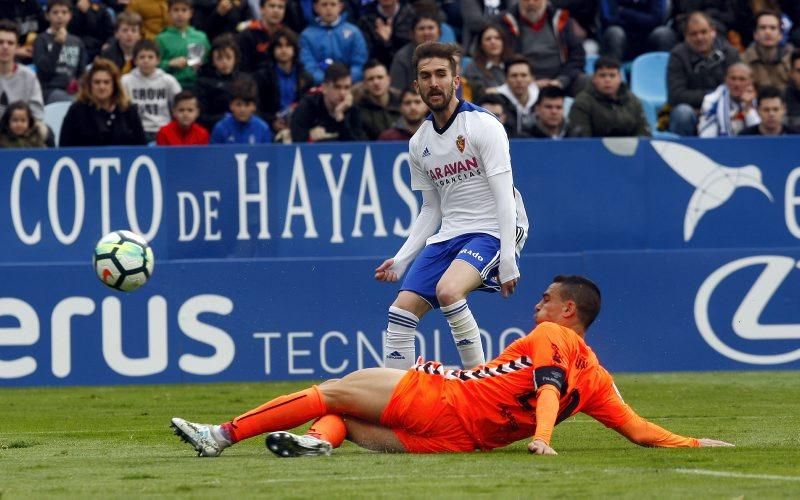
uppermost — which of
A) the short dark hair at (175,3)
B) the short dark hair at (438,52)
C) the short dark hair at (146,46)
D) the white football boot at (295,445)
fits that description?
the short dark hair at (175,3)

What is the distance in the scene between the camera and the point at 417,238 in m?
10.5

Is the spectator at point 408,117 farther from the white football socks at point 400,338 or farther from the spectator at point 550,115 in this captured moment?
the white football socks at point 400,338

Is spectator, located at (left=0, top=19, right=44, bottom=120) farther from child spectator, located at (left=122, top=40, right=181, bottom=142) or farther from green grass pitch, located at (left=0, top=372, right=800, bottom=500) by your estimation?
green grass pitch, located at (left=0, top=372, right=800, bottom=500)

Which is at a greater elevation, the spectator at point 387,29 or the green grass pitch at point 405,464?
the spectator at point 387,29

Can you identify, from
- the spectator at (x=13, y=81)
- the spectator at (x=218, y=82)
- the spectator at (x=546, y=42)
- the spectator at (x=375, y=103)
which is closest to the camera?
the spectator at (x=375, y=103)

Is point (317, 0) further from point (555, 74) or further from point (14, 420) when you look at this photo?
point (14, 420)

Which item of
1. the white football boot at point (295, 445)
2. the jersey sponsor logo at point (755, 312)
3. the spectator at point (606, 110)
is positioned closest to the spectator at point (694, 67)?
the spectator at point (606, 110)

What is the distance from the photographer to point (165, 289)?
14.6 m

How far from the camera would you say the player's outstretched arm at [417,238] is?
34.2 feet

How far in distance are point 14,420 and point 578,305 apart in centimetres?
505

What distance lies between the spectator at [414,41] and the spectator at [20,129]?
4.14m

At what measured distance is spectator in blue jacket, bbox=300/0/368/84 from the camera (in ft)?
58.9

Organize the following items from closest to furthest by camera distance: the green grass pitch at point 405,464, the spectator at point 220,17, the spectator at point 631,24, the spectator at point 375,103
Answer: the green grass pitch at point 405,464
the spectator at point 375,103
the spectator at point 220,17
the spectator at point 631,24

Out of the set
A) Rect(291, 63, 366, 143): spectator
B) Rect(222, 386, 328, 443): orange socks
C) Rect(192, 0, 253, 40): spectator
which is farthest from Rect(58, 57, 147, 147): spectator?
Rect(222, 386, 328, 443): orange socks
